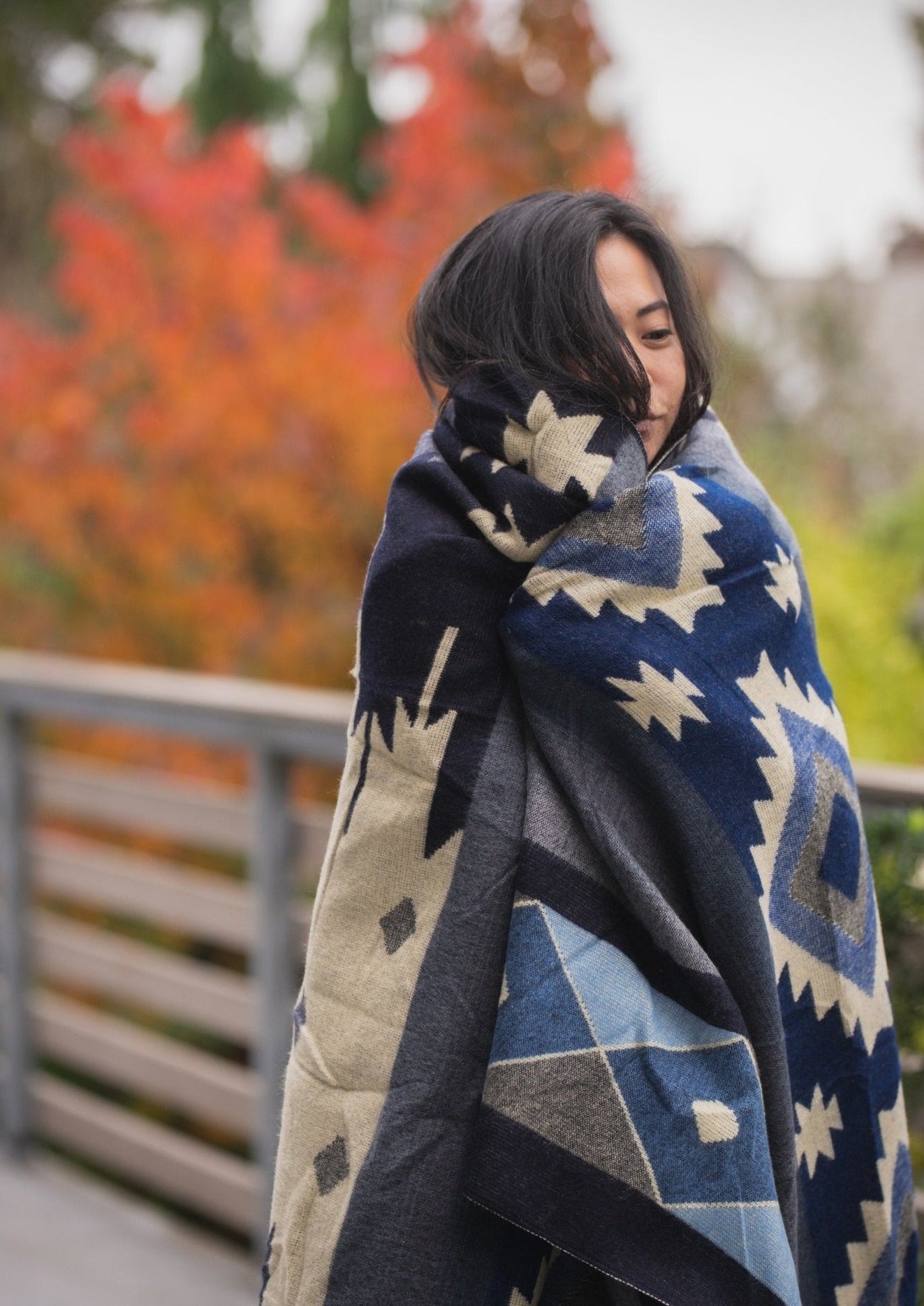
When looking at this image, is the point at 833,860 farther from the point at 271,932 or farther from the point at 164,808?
the point at 164,808

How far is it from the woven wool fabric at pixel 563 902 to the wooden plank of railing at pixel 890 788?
0.45 meters

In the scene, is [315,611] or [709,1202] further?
[315,611]

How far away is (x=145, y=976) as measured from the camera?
2.68m

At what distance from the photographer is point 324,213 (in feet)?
18.4

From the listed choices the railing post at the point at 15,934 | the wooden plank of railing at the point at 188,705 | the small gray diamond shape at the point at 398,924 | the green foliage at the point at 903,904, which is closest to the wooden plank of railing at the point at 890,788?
the green foliage at the point at 903,904

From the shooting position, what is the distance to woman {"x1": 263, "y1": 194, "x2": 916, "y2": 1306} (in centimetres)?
103

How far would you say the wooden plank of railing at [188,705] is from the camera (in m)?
2.19

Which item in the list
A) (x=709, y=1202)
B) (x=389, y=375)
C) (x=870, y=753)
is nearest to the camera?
(x=709, y=1202)

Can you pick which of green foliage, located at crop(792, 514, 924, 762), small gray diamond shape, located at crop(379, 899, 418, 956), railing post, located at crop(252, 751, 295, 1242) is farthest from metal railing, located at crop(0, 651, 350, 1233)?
green foliage, located at crop(792, 514, 924, 762)

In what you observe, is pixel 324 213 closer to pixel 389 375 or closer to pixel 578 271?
pixel 389 375

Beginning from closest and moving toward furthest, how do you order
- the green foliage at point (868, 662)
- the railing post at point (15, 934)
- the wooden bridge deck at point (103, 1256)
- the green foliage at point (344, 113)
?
the wooden bridge deck at point (103, 1256) < the railing post at point (15, 934) < the green foliage at point (868, 662) < the green foliage at point (344, 113)

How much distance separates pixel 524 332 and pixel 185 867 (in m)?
3.67

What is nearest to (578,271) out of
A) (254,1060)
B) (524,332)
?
(524,332)

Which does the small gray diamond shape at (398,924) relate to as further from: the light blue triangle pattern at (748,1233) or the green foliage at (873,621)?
the green foliage at (873,621)
